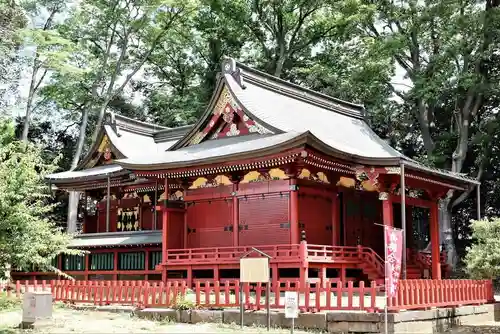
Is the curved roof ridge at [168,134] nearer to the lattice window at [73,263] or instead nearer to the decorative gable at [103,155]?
the decorative gable at [103,155]

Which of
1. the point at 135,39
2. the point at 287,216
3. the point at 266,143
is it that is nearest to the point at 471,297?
the point at 287,216

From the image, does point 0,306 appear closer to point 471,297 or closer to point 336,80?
point 471,297

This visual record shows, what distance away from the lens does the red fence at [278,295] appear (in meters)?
13.6

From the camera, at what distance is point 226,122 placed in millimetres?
22906

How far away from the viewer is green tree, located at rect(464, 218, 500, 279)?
688 inches

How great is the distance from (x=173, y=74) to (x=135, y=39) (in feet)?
16.8

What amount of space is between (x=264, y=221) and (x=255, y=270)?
21.8 feet

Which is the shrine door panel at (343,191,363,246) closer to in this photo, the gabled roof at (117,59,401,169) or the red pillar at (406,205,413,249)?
the gabled roof at (117,59,401,169)

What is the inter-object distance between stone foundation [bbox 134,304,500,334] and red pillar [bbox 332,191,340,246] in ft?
17.3

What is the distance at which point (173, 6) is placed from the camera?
3844 centimetres

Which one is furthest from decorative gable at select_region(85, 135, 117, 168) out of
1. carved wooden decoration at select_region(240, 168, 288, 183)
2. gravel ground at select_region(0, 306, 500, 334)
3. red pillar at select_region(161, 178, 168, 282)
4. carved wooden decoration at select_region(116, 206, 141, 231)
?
gravel ground at select_region(0, 306, 500, 334)

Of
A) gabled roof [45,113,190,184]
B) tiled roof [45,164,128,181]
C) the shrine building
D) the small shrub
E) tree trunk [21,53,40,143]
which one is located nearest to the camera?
the small shrub

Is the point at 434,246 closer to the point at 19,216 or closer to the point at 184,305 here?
the point at 184,305

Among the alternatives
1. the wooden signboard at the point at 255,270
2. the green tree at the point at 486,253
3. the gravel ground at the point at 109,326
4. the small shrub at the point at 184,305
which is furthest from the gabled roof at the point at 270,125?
the gravel ground at the point at 109,326
